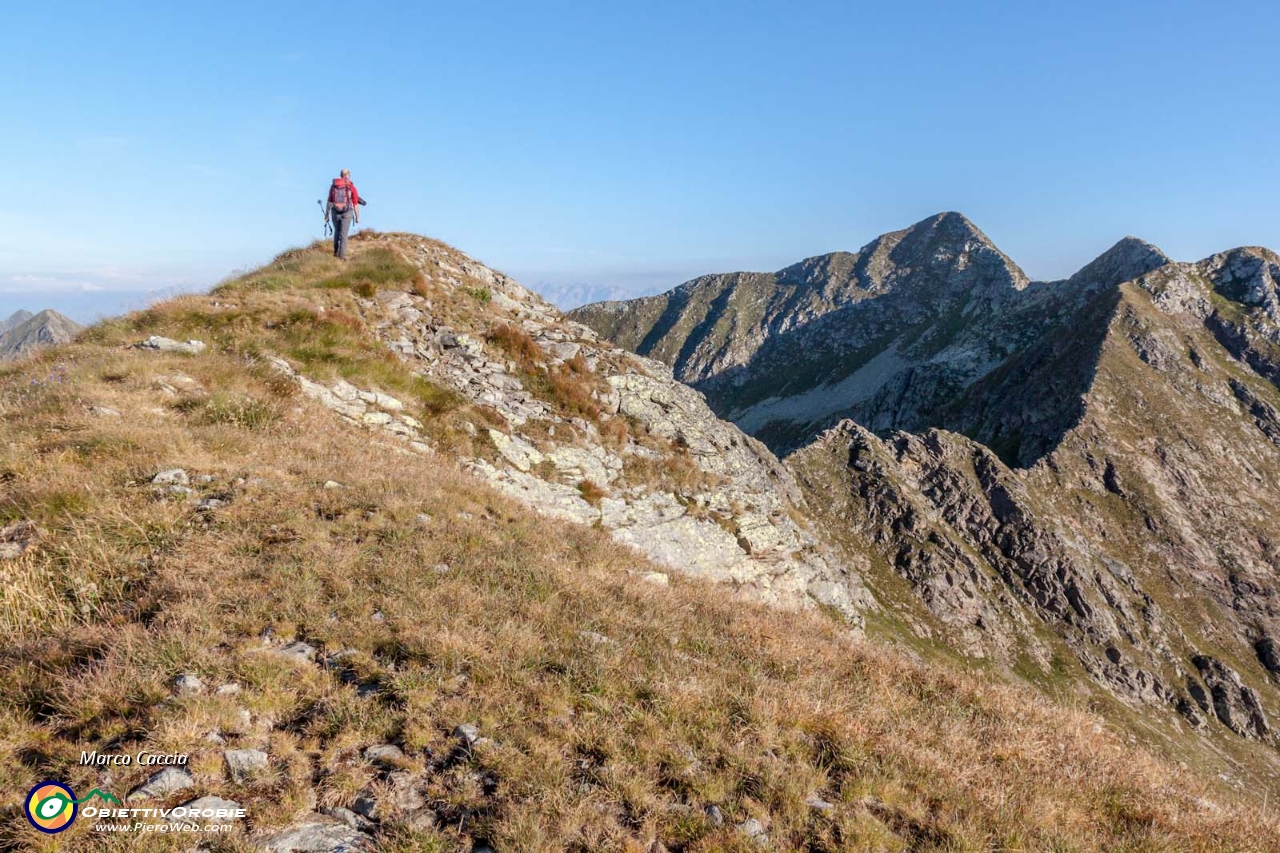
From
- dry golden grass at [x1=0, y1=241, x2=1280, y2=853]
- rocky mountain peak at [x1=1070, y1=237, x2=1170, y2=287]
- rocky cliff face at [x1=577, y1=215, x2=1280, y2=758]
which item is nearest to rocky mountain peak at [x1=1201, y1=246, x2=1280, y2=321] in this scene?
rocky cliff face at [x1=577, y1=215, x2=1280, y2=758]

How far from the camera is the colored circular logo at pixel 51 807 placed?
449 centimetres

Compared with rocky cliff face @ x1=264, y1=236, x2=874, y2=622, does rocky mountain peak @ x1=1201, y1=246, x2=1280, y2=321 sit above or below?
above

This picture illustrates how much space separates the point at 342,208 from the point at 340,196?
1.58 feet

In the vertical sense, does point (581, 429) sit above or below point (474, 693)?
above

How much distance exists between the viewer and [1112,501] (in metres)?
78.7

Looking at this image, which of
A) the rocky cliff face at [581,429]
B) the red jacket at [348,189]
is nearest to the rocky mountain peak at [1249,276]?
the rocky cliff face at [581,429]

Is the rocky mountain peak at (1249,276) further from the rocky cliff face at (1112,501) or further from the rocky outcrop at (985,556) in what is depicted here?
the rocky outcrop at (985,556)

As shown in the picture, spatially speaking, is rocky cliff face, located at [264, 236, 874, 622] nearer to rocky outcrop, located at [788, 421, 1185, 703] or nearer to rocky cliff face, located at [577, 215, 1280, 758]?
rocky cliff face, located at [577, 215, 1280, 758]

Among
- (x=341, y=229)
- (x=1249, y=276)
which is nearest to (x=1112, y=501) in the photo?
(x=1249, y=276)

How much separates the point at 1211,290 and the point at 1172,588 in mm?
81264

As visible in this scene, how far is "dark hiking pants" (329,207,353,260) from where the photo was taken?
23953 millimetres

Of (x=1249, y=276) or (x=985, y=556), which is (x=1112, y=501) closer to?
(x=985, y=556)

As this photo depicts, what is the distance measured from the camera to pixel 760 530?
84.2 ft

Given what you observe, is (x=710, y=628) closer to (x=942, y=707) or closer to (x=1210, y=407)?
(x=942, y=707)
